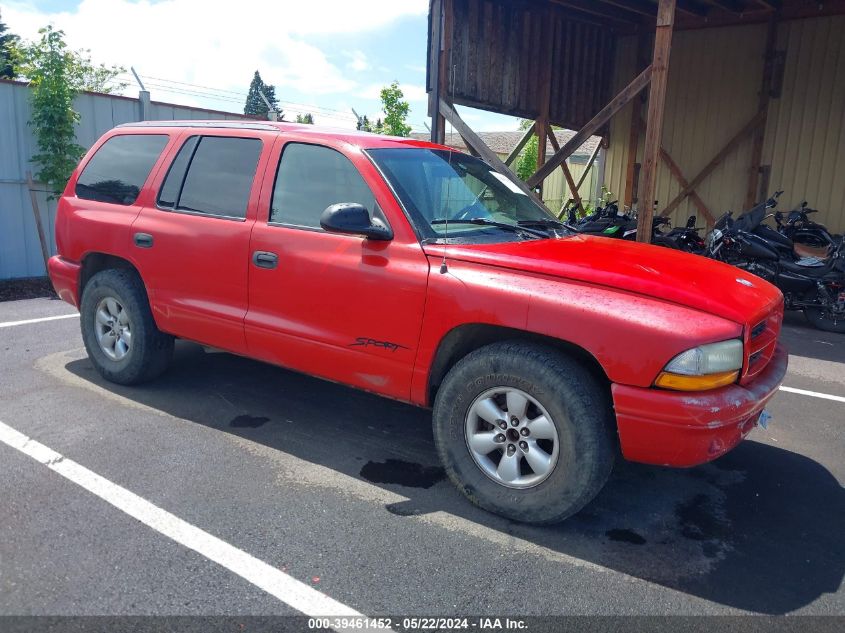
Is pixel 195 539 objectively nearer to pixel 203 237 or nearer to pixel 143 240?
pixel 203 237

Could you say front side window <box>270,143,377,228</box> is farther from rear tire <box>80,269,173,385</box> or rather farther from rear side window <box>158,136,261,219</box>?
rear tire <box>80,269,173,385</box>

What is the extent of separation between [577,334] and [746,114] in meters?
10.6

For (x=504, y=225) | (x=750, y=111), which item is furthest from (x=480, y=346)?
(x=750, y=111)

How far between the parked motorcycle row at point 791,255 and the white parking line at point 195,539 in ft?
20.1

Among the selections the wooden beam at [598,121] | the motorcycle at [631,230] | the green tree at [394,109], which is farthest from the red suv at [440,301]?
the green tree at [394,109]

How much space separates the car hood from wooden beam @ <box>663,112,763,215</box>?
9.10 metres

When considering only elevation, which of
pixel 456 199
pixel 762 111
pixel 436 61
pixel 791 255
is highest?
pixel 436 61

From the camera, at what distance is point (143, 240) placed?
14.9 ft

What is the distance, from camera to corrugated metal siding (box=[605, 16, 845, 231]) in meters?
10.9

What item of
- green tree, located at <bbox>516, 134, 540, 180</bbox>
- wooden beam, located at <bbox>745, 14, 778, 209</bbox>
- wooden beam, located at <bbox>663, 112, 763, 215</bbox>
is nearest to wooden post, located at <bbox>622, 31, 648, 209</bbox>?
wooden beam, located at <bbox>663, 112, 763, 215</bbox>

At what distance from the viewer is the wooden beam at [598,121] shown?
8.30m

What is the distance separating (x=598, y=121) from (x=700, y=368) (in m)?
7.18

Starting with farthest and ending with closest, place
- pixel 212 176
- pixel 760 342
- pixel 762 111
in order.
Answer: pixel 762 111 < pixel 212 176 < pixel 760 342

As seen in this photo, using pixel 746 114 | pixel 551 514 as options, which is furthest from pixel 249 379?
pixel 746 114
